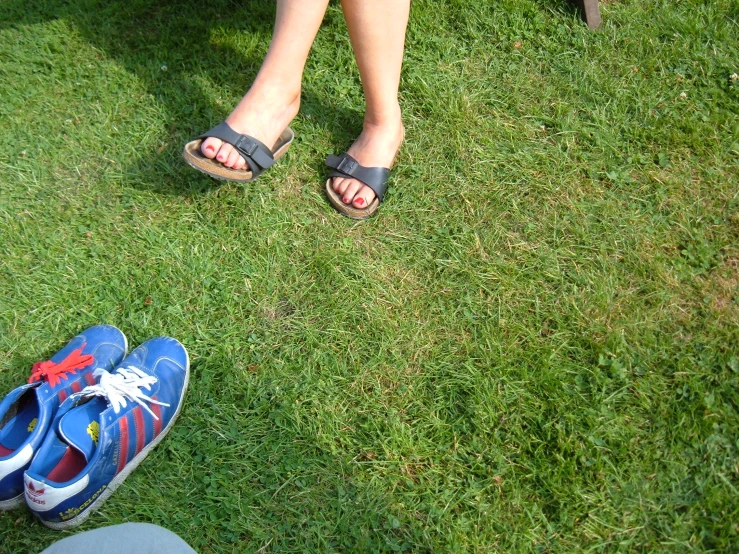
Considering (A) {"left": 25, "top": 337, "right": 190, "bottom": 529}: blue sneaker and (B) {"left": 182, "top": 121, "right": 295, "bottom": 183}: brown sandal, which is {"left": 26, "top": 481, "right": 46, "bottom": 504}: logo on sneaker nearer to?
(A) {"left": 25, "top": 337, "right": 190, "bottom": 529}: blue sneaker

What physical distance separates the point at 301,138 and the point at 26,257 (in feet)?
4.20

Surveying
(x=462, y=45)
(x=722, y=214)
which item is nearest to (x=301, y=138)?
(x=462, y=45)

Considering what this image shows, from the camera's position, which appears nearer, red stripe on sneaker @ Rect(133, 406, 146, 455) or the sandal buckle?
red stripe on sneaker @ Rect(133, 406, 146, 455)

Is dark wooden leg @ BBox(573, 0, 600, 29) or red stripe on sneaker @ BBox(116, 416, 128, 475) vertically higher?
dark wooden leg @ BBox(573, 0, 600, 29)

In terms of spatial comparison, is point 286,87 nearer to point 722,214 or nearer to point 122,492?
point 122,492

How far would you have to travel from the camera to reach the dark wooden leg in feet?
8.77

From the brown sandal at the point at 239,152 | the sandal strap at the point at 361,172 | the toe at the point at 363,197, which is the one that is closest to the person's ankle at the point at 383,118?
the sandal strap at the point at 361,172

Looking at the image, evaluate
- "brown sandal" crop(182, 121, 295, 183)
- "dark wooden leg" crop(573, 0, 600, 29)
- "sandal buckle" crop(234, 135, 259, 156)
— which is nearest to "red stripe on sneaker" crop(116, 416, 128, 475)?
"brown sandal" crop(182, 121, 295, 183)

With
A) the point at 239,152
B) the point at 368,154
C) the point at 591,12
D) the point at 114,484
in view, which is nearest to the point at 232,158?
the point at 239,152

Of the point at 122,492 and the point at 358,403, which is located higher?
the point at 358,403

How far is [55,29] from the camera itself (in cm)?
306

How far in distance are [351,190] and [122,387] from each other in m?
1.15

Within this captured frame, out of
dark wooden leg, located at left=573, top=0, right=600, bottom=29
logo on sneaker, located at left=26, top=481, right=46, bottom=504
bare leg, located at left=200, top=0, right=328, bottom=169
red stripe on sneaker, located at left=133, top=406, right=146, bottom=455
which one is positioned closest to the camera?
logo on sneaker, located at left=26, top=481, right=46, bottom=504

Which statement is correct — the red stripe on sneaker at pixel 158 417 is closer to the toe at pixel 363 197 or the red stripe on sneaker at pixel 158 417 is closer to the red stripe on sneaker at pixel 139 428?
the red stripe on sneaker at pixel 139 428
